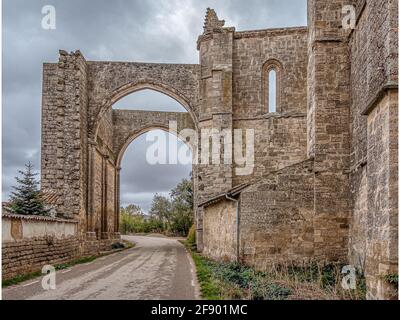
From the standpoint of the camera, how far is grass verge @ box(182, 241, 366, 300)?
7.45 metres

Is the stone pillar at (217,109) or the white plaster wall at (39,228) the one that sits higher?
the stone pillar at (217,109)

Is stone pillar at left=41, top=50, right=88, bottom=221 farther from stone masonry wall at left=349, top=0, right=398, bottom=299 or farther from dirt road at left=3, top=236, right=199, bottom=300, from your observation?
stone masonry wall at left=349, top=0, right=398, bottom=299

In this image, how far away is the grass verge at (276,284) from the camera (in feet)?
24.4

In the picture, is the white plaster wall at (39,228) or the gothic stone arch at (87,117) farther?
the gothic stone arch at (87,117)

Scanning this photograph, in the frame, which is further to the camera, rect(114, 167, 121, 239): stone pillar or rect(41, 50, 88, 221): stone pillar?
rect(114, 167, 121, 239): stone pillar

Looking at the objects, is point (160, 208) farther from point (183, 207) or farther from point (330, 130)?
point (330, 130)

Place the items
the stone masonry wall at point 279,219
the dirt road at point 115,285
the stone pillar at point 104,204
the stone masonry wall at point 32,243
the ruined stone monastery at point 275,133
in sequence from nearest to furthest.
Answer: the ruined stone monastery at point 275,133, the dirt road at point 115,285, the stone masonry wall at point 32,243, the stone masonry wall at point 279,219, the stone pillar at point 104,204

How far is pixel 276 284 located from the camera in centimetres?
880

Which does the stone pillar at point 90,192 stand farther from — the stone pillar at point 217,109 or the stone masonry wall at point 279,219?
the stone masonry wall at point 279,219

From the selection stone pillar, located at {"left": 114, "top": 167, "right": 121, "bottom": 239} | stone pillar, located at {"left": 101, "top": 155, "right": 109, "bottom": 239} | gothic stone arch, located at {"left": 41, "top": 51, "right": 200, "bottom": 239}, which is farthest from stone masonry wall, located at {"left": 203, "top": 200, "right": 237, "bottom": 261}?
stone pillar, located at {"left": 114, "top": 167, "right": 121, "bottom": 239}

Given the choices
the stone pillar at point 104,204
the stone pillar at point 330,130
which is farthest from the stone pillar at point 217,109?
the stone pillar at point 104,204

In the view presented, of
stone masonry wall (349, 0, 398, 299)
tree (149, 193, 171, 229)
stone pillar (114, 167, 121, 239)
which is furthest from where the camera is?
tree (149, 193, 171, 229)
